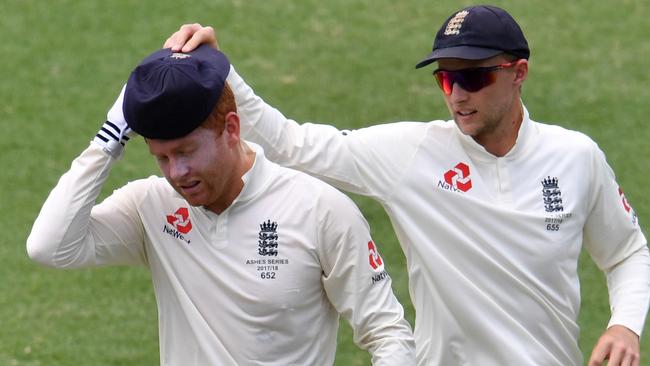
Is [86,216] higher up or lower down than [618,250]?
higher up

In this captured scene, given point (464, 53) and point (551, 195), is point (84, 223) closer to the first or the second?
point (464, 53)

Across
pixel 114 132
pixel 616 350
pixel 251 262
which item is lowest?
pixel 616 350

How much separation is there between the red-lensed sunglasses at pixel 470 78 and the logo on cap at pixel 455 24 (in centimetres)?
15

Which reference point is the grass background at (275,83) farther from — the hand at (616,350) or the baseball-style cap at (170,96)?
the baseball-style cap at (170,96)

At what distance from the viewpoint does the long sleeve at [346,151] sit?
18.4ft

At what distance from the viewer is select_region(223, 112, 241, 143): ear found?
476cm

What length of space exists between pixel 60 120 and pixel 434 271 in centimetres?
636

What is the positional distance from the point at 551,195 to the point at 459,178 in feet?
1.15

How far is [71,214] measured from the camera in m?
4.82

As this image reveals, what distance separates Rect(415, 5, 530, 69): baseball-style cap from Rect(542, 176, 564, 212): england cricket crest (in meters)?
0.49

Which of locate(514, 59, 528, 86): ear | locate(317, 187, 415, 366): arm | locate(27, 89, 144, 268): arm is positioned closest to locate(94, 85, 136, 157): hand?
locate(27, 89, 144, 268): arm

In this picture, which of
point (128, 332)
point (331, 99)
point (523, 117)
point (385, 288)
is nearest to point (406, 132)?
point (523, 117)

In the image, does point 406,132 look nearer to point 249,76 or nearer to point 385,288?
point 385,288

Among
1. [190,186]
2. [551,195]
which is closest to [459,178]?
[551,195]
